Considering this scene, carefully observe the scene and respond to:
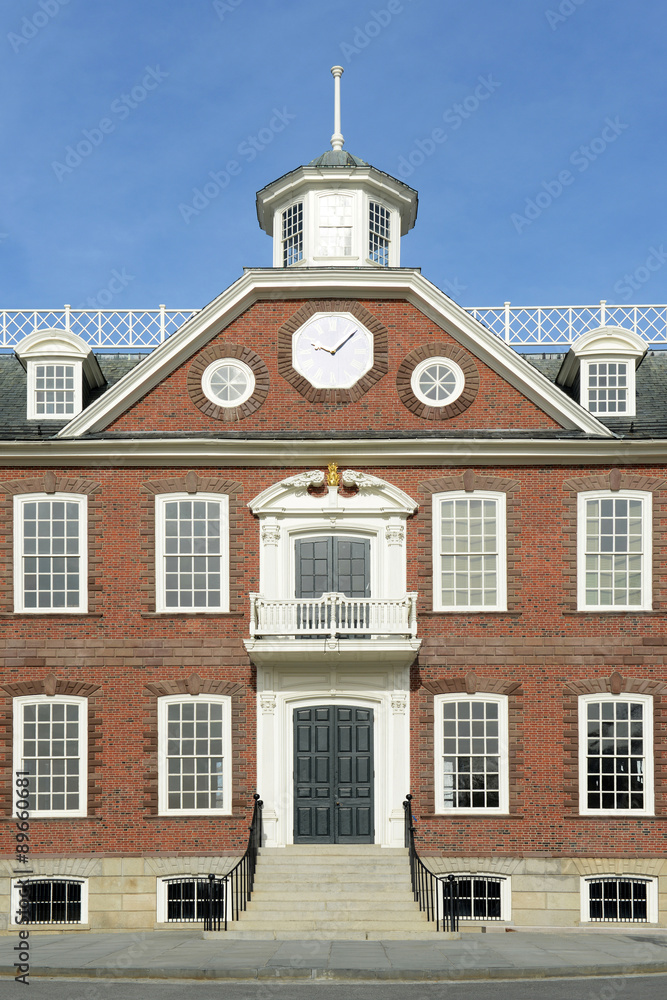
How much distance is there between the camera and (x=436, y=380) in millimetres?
23906

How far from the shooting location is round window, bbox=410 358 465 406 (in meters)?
23.9

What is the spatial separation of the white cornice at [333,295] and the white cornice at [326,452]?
1.55 ft

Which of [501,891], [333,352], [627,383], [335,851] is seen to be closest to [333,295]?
[333,352]

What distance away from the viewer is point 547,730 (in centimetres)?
2294

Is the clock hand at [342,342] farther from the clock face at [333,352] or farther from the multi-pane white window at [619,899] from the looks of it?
the multi-pane white window at [619,899]

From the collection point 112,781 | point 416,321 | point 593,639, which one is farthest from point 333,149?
point 112,781

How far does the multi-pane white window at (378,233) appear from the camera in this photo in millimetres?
26719

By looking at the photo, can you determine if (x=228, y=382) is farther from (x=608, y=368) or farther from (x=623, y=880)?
(x=623, y=880)

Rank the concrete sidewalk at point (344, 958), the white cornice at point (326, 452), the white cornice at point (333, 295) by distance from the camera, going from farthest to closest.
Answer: the white cornice at point (333, 295)
the white cornice at point (326, 452)
the concrete sidewalk at point (344, 958)

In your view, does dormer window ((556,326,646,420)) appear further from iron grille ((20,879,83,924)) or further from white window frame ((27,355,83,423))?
iron grille ((20,879,83,924))

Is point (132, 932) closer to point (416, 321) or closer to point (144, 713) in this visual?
point (144, 713)

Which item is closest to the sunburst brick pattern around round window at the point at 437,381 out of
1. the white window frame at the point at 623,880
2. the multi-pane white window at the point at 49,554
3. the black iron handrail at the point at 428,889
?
the multi-pane white window at the point at 49,554

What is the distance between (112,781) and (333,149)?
15.4 meters

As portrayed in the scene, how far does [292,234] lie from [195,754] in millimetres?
12206
